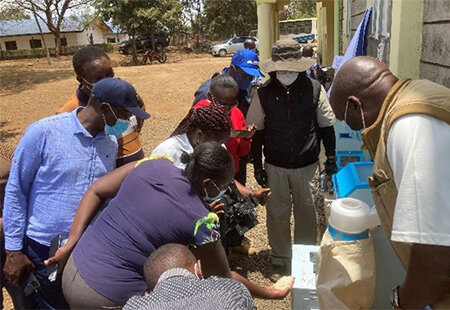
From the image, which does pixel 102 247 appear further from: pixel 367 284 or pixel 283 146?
pixel 283 146

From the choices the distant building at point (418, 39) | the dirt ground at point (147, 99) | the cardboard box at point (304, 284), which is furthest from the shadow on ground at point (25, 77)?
the cardboard box at point (304, 284)

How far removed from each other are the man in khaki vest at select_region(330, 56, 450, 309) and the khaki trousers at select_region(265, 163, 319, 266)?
185 centimetres

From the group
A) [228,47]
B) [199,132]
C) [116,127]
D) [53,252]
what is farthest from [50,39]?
[53,252]

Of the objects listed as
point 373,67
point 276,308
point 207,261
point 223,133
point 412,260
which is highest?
point 373,67

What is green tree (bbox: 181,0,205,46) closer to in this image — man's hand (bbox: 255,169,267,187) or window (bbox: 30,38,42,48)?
window (bbox: 30,38,42,48)

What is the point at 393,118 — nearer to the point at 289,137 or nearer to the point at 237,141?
the point at 289,137

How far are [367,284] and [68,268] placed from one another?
1.29 metres

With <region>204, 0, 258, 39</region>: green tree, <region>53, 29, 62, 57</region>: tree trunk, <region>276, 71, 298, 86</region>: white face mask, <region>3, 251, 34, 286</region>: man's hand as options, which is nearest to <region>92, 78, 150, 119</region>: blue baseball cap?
<region>3, 251, 34, 286</region>: man's hand

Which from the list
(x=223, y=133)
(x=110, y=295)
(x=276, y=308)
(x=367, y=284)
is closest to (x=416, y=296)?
(x=367, y=284)

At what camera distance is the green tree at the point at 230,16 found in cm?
3306

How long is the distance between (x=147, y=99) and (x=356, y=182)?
1150 centimetres

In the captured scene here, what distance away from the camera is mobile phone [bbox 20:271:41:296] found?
2.14 m

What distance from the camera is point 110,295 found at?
1694 millimetres

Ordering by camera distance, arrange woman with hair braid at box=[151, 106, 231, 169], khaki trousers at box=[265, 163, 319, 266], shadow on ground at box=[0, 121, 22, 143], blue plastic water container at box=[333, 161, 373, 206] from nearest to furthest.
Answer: blue plastic water container at box=[333, 161, 373, 206] → woman with hair braid at box=[151, 106, 231, 169] → khaki trousers at box=[265, 163, 319, 266] → shadow on ground at box=[0, 121, 22, 143]
